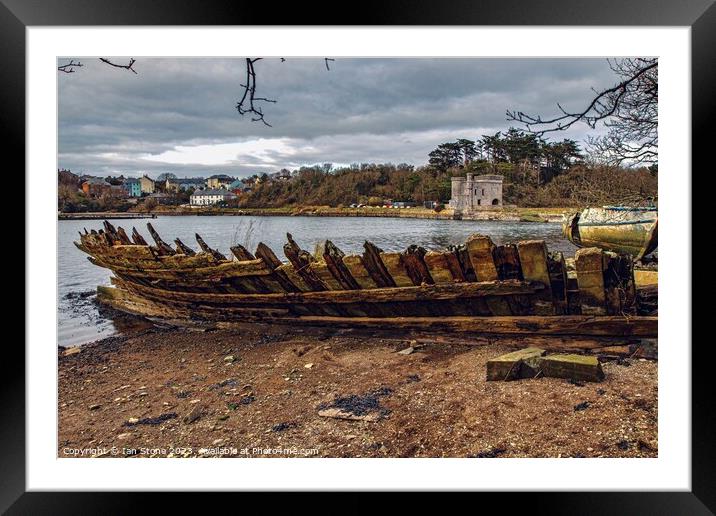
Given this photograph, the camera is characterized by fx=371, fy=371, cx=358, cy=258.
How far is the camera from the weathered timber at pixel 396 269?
252 cm

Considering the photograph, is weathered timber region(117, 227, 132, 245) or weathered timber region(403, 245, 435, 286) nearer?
weathered timber region(403, 245, 435, 286)

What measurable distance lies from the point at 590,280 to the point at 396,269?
3.94 feet

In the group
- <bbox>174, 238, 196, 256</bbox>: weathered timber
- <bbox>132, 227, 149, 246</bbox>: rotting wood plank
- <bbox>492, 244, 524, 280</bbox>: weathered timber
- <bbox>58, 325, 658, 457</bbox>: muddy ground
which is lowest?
<bbox>58, 325, 658, 457</bbox>: muddy ground

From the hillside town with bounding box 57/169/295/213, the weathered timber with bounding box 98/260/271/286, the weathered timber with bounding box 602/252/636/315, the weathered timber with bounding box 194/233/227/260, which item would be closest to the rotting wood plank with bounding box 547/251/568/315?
the weathered timber with bounding box 602/252/636/315

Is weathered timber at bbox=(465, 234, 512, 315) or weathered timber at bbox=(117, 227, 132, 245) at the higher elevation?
weathered timber at bbox=(117, 227, 132, 245)

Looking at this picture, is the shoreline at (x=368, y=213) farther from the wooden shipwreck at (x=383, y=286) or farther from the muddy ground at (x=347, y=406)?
the muddy ground at (x=347, y=406)

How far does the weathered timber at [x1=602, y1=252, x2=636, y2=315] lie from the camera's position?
2223 mm

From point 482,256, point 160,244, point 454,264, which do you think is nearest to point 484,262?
point 482,256

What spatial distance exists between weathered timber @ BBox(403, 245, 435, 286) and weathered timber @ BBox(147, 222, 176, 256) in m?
1.81

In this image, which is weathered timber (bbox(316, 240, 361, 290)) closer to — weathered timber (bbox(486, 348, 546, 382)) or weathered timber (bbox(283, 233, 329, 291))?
weathered timber (bbox(283, 233, 329, 291))

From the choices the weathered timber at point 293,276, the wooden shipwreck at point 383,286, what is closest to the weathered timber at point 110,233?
the wooden shipwreck at point 383,286
